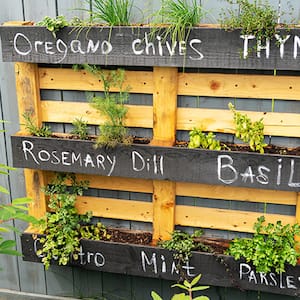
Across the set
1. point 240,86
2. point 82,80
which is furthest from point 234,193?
point 82,80

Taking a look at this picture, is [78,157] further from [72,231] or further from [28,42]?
[28,42]

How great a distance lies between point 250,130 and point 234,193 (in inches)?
17.4

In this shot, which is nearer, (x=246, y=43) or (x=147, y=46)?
(x=246, y=43)

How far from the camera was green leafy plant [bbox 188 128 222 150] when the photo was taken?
2494 mm

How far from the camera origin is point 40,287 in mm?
3332

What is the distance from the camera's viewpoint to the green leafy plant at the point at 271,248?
2514 mm

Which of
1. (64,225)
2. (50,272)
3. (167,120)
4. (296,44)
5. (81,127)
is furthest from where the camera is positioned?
(50,272)

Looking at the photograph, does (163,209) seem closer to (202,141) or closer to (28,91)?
(202,141)

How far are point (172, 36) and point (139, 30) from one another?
17 cm

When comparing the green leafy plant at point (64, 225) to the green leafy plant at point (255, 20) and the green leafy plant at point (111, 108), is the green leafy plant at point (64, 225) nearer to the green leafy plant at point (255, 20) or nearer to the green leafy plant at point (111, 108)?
the green leafy plant at point (111, 108)

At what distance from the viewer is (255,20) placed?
7.21ft

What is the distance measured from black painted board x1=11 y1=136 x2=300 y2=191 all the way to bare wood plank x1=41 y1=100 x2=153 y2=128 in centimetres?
18

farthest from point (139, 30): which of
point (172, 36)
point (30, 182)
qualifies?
point (30, 182)

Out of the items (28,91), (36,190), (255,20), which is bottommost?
(36,190)
